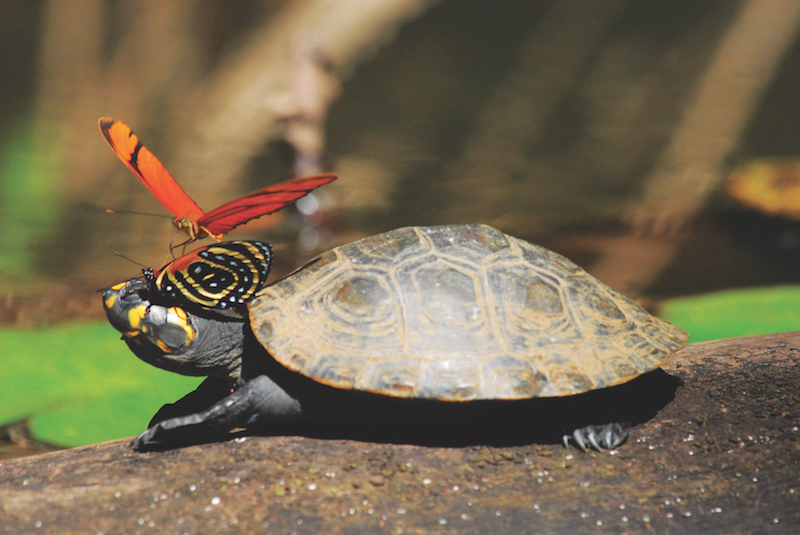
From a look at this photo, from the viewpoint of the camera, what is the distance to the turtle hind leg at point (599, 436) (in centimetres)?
188

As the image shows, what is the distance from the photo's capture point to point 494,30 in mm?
11125

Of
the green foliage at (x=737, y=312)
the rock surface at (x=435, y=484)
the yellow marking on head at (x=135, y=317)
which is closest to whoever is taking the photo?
the rock surface at (x=435, y=484)

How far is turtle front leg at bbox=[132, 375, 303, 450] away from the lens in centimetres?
186

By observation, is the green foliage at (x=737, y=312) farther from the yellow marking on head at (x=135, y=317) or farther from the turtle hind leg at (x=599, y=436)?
the yellow marking on head at (x=135, y=317)

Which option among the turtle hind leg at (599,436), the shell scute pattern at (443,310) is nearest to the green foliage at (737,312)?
the turtle hind leg at (599,436)

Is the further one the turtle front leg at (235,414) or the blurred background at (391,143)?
the blurred background at (391,143)

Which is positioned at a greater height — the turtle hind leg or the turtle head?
the turtle head

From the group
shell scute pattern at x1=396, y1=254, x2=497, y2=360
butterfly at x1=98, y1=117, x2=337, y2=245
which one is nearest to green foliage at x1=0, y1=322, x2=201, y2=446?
butterfly at x1=98, y1=117, x2=337, y2=245

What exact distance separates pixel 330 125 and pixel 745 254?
6661 mm

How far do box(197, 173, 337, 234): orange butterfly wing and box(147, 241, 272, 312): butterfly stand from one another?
0.12 metres

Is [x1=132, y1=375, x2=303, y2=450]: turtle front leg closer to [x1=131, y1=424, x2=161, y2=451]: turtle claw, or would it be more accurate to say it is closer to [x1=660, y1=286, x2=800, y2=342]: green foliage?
[x1=131, y1=424, x2=161, y2=451]: turtle claw

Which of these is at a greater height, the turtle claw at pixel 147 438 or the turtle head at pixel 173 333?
the turtle head at pixel 173 333

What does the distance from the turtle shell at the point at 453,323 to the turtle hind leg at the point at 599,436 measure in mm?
162

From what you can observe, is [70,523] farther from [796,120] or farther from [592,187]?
[796,120]
